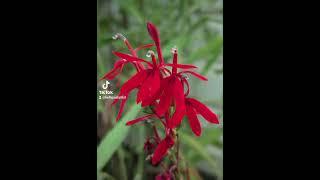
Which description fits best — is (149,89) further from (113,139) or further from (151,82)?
(113,139)

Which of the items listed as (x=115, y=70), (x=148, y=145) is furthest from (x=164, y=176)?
(x=115, y=70)

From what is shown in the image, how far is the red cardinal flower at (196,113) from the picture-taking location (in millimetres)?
632

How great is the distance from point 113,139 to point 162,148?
0.10 metres

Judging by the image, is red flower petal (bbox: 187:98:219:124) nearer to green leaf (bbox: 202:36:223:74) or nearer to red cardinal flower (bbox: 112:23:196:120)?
red cardinal flower (bbox: 112:23:196:120)

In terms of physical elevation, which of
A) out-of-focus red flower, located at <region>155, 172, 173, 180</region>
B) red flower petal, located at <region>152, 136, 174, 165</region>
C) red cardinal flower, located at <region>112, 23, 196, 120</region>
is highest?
red cardinal flower, located at <region>112, 23, 196, 120</region>

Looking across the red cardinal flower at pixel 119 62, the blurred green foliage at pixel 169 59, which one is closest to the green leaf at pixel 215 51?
the blurred green foliage at pixel 169 59

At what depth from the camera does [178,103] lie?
615 mm

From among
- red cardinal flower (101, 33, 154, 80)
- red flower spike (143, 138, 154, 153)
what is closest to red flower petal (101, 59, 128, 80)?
red cardinal flower (101, 33, 154, 80)

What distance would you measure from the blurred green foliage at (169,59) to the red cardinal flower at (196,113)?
8cm

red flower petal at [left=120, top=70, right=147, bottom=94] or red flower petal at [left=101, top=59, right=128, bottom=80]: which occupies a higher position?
red flower petal at [left=101, top=59, right=128, bottom=80]

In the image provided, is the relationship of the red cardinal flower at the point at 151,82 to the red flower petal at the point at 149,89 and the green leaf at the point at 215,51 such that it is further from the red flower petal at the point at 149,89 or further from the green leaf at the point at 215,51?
the green leaf at the point at 215,51

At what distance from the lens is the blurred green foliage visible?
736 millimetres

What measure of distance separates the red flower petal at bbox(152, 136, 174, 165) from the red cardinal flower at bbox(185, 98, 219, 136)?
3 centimetres
